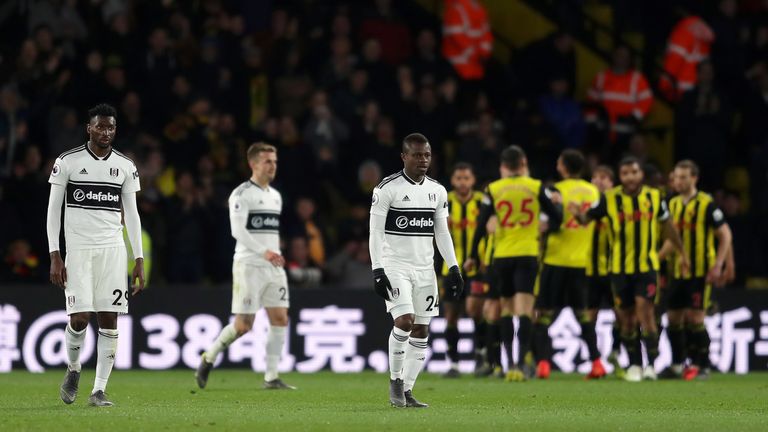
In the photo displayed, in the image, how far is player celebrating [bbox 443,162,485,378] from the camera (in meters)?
17.3

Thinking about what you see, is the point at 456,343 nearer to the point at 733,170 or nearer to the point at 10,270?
the point at 10,270

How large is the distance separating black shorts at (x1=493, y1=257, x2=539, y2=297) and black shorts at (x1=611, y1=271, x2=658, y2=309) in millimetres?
1093

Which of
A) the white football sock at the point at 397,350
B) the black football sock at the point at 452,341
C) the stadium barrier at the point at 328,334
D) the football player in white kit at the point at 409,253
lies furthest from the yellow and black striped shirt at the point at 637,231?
the white football sock at the point at 397,350

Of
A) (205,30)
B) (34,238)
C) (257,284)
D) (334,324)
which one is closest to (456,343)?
(334,324)

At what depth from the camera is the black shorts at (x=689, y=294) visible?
55.9 ft

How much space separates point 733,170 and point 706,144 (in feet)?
3.18

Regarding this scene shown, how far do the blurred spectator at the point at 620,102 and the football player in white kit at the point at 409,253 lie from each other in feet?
35.5

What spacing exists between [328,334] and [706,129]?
6807 millimetres

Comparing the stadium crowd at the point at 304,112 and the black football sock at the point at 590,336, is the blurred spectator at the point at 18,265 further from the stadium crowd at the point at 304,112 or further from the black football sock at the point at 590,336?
Answer: the black football sock at the point at 590,336

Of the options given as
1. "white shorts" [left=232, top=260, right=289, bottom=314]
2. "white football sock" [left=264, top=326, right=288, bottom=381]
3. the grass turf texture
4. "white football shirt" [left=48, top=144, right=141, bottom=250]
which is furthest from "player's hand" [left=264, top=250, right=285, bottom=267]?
"white football shirt" [left=48, top=144, right=141, bottom=250]

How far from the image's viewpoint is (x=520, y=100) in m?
23.0

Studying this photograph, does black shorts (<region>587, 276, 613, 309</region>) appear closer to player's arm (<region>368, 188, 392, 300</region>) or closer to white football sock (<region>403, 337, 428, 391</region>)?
white football sock (<region>403, 337, 428, 391</region>)

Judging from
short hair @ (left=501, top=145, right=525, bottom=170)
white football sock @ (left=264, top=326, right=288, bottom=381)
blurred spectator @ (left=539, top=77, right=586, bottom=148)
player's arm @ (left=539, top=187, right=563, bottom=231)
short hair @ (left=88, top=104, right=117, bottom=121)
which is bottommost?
white football sock @ (left=264, top=326, right=288, bottom=381)

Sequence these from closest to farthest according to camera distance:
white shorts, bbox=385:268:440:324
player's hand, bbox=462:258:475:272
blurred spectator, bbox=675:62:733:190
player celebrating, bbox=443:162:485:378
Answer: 1. white shorts, bbox=385:268:440:324
2. player's hand, bbox=462:258:475:272
3. player celebrating, bbox=443:162:485:378
4. blurred spectator, bbox=675:62:733:190
